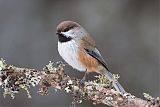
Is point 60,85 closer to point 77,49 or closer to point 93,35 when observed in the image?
point 77,49

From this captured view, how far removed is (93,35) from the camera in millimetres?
6738

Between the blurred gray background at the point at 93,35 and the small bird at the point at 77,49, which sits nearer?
the small bird at the point at 77,49

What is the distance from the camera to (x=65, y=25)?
3979mm

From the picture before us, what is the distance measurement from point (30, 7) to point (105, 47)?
4.44 feet

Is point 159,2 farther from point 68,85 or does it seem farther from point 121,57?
point 68,85

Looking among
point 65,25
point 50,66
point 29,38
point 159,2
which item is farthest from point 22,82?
point 159,2

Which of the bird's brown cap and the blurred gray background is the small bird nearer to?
the bird's brown cap

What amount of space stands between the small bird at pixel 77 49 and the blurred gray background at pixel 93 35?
85.1 inches

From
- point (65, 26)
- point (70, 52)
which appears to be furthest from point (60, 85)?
point (65, 26)

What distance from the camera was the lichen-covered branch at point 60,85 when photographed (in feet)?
11.0

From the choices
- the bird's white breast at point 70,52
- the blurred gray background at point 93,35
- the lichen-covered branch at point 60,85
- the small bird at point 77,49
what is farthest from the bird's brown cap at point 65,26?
the blurred gray background at point 93,35

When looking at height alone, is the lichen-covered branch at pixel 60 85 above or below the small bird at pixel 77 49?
below

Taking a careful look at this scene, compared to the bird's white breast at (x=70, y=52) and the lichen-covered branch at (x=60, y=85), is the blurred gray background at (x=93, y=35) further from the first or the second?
the lichen-covered branch at (x=60, y=85)

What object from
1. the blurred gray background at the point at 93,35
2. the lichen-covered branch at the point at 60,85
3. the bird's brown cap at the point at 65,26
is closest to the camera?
the lichen-covered branch at the point at 60,85
